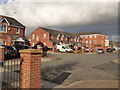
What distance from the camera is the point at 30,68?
11.6 ft

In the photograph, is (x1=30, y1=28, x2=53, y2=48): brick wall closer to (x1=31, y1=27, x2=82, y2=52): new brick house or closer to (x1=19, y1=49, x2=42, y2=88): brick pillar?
(x1=31, y1=27, x2=82, y2=52): new brick house

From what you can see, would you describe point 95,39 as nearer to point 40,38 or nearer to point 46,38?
point 46,38

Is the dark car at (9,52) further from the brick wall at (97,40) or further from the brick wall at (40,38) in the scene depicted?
the brick wall at (97,40)

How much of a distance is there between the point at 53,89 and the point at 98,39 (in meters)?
58.0

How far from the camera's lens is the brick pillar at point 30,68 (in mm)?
3562

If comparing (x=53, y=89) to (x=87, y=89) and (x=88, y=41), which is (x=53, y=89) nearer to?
(x=87, y=89)

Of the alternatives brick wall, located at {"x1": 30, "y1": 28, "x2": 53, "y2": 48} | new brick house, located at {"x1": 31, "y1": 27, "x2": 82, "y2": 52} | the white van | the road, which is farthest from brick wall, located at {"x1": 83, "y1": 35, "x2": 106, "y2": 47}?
the road

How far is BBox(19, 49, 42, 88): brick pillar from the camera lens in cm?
356

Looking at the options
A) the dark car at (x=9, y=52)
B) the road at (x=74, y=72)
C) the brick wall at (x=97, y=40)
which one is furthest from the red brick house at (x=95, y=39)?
the dark car at (x=9, y=52)

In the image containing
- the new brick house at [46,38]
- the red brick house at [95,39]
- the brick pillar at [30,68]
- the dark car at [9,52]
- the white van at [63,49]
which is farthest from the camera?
the red brick house at [95,39]

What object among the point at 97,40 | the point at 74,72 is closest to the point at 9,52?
the point at 74,72

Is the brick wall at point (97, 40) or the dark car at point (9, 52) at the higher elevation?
the brick wall at point (97, 40)

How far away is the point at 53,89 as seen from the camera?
492cm

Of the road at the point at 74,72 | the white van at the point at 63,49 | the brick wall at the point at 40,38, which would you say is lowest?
the road at the point at 74,72
